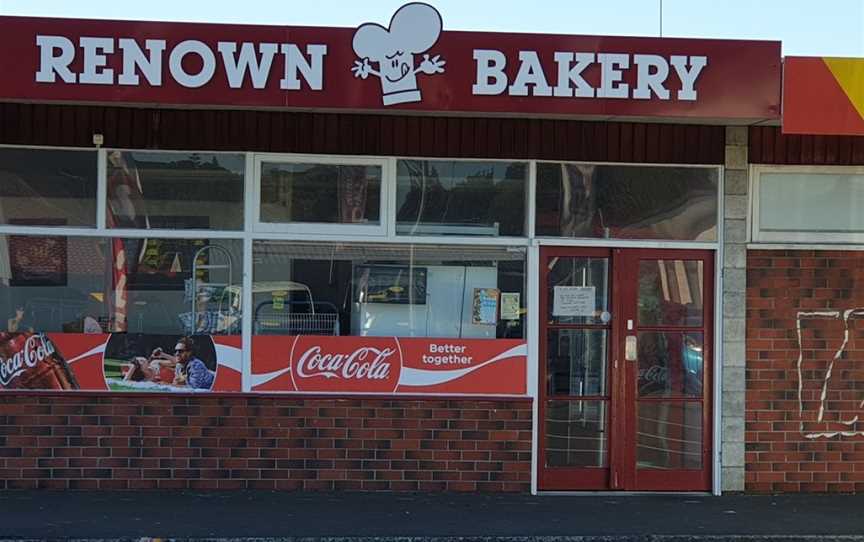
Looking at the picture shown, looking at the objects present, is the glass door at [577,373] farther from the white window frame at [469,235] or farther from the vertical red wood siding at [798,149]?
the vertical red wood siding at [798,149]

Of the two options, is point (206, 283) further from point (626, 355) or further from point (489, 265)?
point (626, 355)

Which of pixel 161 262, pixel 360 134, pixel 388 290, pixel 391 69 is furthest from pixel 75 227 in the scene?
pixel 391 69

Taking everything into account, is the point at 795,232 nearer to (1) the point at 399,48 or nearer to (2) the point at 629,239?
(2) the point at 629,239

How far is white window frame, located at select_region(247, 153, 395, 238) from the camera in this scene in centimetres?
827

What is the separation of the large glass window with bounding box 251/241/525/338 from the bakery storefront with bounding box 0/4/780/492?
0.02 m

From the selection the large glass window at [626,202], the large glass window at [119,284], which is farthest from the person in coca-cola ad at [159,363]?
the large glass window at [626,202]

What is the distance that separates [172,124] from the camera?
26.8 feet

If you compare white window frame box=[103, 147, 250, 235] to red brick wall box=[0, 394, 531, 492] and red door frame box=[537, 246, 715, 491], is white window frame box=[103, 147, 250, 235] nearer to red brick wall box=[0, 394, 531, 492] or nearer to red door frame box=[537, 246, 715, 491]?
red brick wall box=[0, 394, 531, 492]

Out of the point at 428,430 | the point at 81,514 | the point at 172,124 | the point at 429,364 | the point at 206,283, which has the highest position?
the point at 172,124

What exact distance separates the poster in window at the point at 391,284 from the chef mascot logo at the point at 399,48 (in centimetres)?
159

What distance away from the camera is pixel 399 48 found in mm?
7379

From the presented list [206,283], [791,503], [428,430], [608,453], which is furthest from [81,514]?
[791,503]

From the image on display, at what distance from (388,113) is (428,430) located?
253 cm

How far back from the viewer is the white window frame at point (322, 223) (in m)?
8.27
